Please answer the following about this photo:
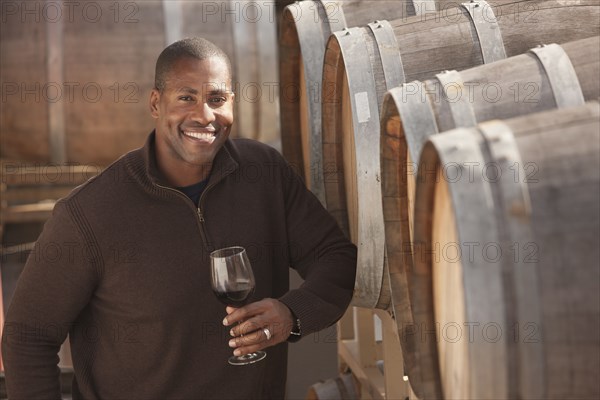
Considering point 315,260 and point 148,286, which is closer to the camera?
point 148,286

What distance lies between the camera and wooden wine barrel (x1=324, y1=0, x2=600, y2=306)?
245 centimetres

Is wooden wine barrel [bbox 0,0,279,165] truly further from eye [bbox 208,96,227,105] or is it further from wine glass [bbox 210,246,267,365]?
wine glass [bbox 210,246,267,365]

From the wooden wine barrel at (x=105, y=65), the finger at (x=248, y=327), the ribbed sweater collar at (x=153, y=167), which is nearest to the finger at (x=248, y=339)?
the finger at (x=248, y=327)

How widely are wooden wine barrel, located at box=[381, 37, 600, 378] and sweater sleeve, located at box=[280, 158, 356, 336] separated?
2.09 ft

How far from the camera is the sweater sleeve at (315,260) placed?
2660 mm

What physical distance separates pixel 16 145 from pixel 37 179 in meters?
0.37

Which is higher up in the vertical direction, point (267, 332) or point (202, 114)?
point (202, 114)

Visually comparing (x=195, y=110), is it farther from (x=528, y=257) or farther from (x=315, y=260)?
(x=528, y=257)

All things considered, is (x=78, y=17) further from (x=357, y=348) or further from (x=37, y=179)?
(x=357, y=348)

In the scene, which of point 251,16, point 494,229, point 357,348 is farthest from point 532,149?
point 251,16

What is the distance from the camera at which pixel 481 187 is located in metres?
1.44

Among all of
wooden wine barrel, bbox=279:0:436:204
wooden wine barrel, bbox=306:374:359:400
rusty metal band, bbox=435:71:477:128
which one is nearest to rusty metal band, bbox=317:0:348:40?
wooden wine barrel, bbox=279:0:436:204

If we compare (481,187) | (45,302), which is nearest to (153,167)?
(45,302)

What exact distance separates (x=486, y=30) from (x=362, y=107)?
1.27ft
